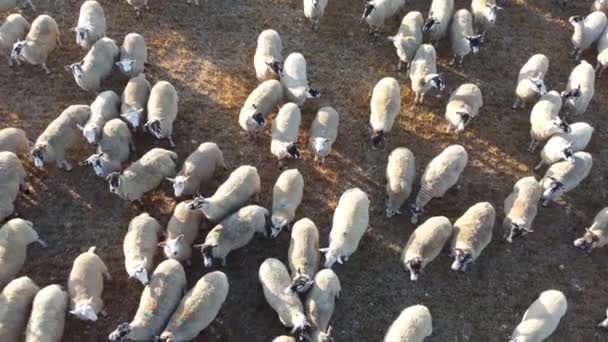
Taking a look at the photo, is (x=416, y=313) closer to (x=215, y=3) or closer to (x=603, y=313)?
(x=603, y=313)

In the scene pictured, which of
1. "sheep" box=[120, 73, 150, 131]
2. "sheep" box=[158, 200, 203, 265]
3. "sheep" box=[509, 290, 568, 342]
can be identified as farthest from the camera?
Answer: "sheep" box=[120, 73, 150, 131]

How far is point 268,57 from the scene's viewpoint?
13.2m

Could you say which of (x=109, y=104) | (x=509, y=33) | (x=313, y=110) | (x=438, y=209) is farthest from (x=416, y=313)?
(x=509, y=33)

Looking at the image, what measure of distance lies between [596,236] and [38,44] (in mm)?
12796

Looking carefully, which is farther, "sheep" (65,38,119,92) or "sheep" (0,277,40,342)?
"sheep" (65,38,119,92)

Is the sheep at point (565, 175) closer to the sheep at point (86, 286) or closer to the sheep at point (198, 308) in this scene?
the sheep at point (198, 308)

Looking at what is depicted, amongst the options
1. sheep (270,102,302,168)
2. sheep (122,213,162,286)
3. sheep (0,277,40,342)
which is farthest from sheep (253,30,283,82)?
sheep (0,277,40,342)

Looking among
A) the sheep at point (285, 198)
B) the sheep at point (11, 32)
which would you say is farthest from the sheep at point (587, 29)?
the sheep at point (11, 32)

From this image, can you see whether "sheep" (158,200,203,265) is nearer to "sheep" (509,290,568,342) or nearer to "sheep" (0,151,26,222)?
"sheep" (0,151,26,222)

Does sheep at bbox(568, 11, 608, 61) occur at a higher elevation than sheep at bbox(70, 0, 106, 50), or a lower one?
higher

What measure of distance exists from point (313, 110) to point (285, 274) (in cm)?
452

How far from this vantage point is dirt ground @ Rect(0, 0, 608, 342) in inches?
412

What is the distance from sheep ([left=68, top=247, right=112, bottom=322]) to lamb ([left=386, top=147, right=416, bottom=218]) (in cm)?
568

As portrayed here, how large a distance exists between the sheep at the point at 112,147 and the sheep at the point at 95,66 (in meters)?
1.55
